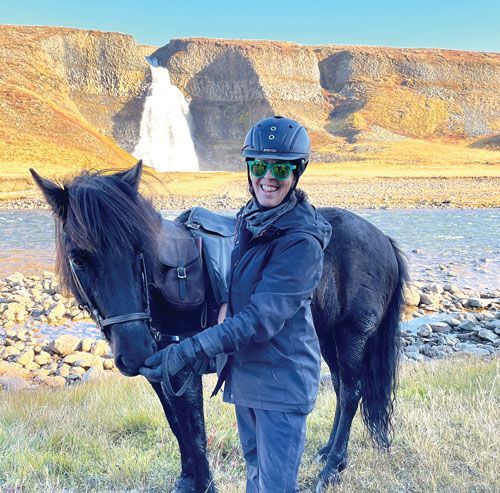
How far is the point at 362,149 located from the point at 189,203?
4055cm

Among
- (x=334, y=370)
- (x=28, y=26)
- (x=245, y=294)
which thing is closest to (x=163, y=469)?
(x=334, y=370)

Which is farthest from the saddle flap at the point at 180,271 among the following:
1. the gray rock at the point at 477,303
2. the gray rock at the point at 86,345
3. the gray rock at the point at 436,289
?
the gray rock at the point at 436,289

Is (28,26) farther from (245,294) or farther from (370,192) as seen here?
(245,294)

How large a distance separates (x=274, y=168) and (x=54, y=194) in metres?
1.02

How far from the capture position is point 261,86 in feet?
248

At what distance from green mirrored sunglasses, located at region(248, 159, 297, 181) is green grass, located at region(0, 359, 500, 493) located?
1.98 meters

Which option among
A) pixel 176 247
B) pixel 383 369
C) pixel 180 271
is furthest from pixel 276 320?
pixel 383 369

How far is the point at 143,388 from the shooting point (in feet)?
16.3

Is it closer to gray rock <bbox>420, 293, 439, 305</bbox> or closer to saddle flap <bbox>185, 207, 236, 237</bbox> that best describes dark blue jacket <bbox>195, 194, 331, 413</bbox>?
saddle flap <bbox>185, 207, 236, 237</bbox>

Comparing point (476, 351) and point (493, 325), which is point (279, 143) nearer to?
point (476, 351)

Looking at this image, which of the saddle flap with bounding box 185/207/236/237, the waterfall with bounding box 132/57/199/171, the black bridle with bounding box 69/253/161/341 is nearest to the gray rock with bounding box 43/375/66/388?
the saddle flap with bounding box 185/207/236/237

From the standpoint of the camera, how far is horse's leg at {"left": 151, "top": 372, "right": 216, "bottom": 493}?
2.81 m

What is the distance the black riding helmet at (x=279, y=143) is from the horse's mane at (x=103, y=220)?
21.0 inches

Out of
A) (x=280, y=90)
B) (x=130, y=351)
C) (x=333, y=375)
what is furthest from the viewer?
(x=280, y=90)
